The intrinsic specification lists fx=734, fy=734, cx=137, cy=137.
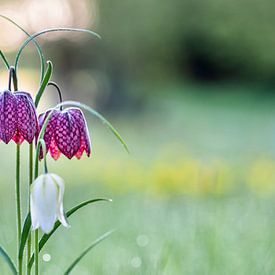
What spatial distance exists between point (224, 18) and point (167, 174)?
9.86 meters

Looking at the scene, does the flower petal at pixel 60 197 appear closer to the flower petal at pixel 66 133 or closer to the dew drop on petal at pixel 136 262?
the flower petal at pixel 66 133

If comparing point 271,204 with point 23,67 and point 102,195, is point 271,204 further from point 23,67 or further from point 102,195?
point 23,67

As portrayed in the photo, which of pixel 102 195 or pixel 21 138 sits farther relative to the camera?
pixel 102 195

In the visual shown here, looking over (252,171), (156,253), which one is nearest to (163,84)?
(252,171)

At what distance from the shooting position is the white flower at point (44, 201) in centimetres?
101

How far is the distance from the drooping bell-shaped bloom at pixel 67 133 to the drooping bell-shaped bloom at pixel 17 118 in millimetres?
32

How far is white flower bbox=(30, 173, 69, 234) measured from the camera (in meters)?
1.01

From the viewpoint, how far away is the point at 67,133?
3.67 feet

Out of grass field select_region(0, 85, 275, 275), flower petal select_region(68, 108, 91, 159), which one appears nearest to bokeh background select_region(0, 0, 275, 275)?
grass field select_region(0, 85, 275, 275)

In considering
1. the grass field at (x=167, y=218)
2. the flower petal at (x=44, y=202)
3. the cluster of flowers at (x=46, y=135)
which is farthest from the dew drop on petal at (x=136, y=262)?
the flower petal at (x=44, y=202)

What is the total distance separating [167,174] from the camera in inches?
150

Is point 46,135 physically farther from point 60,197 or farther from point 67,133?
point 60,197

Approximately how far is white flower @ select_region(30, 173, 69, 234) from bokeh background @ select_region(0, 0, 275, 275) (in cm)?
78

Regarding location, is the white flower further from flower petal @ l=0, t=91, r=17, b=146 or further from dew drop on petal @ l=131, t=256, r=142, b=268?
dew drop on petal @ l=131, t=256, r=142, b=268
